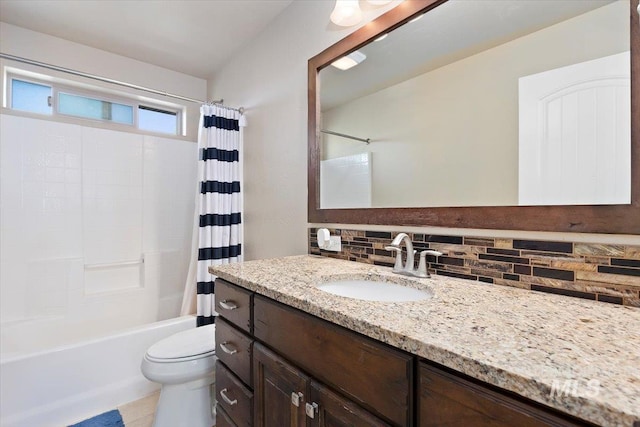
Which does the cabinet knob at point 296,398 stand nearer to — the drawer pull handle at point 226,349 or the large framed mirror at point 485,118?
the drawer pull handle at point 226,349

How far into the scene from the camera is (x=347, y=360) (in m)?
0.68

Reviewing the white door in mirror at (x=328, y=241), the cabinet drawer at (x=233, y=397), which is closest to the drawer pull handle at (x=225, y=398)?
the cabinet drawer at (x=233, y=397)

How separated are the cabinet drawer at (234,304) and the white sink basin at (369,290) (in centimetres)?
27

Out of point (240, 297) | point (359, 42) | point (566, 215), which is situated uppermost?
point (359, 42)

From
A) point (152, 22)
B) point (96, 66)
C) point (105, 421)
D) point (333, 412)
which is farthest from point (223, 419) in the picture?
point (96, 66)

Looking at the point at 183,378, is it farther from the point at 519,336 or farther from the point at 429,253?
the point at 519,336

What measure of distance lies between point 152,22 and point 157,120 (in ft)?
3.03

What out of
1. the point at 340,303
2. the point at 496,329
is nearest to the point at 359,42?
the point at 340,303

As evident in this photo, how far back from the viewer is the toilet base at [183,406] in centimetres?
146

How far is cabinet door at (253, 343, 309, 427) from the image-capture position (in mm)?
810

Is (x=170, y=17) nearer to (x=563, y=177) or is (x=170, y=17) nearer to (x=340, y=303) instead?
(x=340, y=303)

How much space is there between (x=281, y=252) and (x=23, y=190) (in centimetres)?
184

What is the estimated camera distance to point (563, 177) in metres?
0.87

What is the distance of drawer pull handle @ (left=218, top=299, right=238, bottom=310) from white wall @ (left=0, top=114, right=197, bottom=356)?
1459 mm
